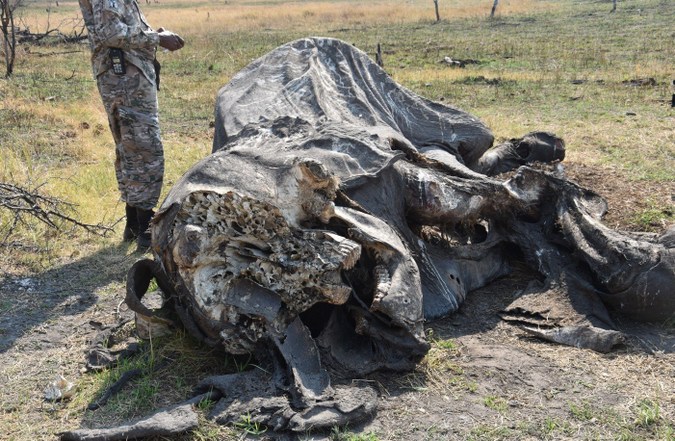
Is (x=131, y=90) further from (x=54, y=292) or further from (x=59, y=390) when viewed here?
(x=59, y=390)

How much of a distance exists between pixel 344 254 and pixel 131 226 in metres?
3.27

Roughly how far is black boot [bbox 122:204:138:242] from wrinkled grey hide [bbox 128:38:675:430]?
1468mm

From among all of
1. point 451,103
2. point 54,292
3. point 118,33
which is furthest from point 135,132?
point 451,103

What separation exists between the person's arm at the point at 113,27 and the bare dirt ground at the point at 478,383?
2.20 meters

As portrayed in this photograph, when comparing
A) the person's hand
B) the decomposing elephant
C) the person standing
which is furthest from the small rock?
the person's hand

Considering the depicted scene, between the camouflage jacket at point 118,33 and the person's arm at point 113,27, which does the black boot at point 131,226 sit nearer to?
the camouflage jacket at point 118,33

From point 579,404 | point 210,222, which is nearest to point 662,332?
point 579,404

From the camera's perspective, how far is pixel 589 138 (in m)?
8.14

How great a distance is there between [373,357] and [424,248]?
0.99 meters

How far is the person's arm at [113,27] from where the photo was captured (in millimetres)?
5535

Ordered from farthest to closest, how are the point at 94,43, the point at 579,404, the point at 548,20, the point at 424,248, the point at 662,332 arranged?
the point at 548,20 → the point at 94,43 → the point at 424,248 → the point at 662,332 → the point at 579,404

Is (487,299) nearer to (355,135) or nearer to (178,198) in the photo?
(355,135)

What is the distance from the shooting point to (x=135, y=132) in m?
5.89

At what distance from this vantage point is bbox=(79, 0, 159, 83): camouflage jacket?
219 inches
